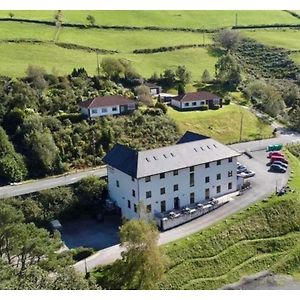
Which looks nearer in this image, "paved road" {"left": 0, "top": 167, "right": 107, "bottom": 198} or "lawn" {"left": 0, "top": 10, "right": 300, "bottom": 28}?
"paved road" {"left": 0, "top": 167, "right": 107, "bottom": 198}

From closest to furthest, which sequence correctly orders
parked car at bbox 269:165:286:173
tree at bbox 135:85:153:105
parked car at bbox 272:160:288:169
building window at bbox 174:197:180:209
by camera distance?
building window at bbox 174:197:180:209 → parked car at bbox 269:165:286:173 → parked car at bbox 272:160:288:169 → tree at bbox 135:85:153:105

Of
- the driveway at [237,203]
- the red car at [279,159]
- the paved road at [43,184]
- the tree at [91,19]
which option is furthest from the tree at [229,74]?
the paved road at [43,184]

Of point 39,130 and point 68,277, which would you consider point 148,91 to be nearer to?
point 39,130

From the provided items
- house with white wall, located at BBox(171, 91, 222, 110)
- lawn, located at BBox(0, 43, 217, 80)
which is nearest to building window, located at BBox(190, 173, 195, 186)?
house with white wall, located at BBox(171, 91, 222, 110)

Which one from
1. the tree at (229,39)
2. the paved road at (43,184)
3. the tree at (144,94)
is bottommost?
the paved road at (43,184)

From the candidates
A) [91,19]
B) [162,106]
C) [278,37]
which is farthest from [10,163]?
[278,37]

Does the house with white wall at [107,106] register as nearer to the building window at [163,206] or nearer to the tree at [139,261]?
the building window at [163,206]

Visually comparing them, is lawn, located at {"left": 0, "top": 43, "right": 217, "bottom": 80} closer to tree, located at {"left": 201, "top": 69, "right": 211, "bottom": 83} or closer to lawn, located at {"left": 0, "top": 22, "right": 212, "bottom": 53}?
tree, located at {"left": 201, "top": 69, "right": 211, "bottom": 83}
